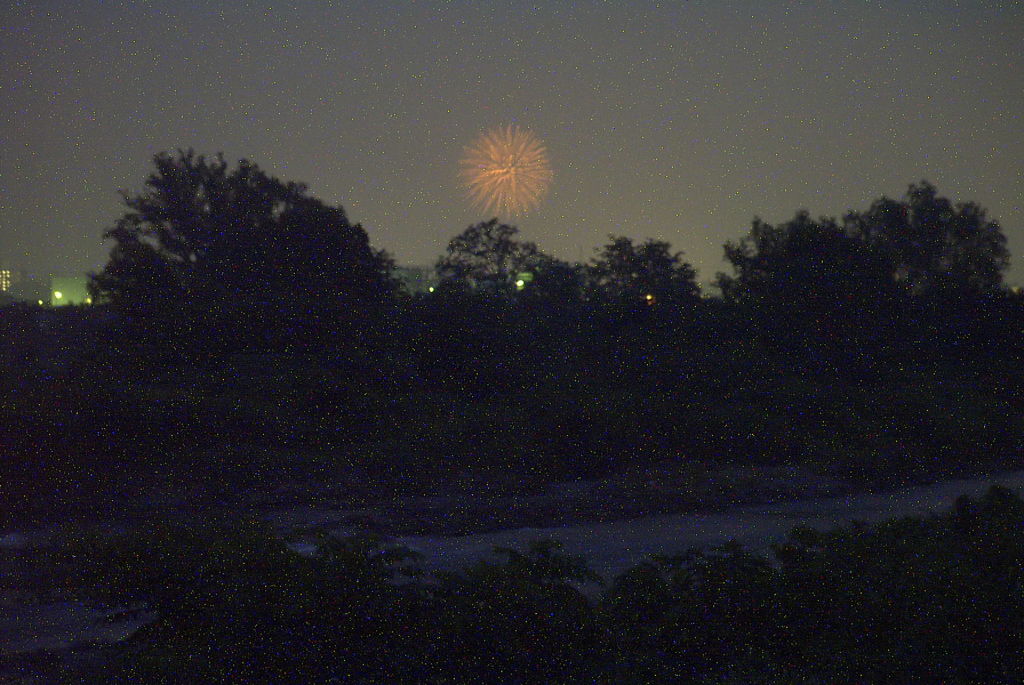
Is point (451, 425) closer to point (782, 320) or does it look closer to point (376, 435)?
point (376, 435)

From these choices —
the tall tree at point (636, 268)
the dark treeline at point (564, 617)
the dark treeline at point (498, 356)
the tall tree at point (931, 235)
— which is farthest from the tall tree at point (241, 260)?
the tall tree at point (931, 235)

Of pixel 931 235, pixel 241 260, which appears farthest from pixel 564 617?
pixel 931 235

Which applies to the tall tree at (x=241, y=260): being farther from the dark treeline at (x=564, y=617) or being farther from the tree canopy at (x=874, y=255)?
the dark treeline at (x=564, y=617)

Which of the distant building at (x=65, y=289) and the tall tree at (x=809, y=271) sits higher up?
the distant building at (x=65, y=289)

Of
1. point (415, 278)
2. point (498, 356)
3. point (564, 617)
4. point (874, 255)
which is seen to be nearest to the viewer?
point (564, 617)

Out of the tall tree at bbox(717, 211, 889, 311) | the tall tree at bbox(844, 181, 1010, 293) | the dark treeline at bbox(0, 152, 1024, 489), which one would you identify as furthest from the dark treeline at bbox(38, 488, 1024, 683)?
the tall tree at bbox(844, 181, 1010, 293)

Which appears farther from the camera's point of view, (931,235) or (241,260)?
(931,235)

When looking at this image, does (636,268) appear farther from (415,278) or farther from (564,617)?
(564,617)
